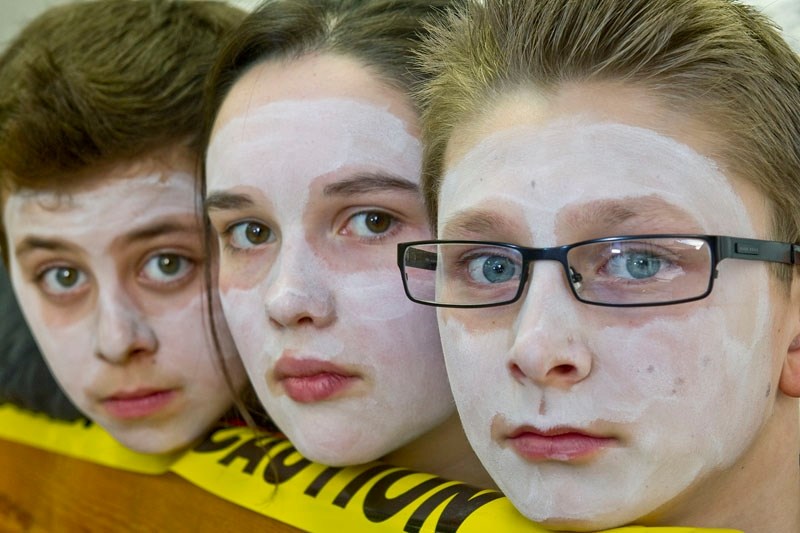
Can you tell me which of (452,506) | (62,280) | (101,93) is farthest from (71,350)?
(452,506)

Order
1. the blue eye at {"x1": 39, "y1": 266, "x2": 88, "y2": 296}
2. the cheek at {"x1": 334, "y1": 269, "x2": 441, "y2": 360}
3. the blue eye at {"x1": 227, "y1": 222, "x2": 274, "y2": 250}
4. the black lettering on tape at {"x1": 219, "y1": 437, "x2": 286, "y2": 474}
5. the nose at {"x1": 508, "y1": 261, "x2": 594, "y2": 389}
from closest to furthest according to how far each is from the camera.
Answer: the nose at {"x1": 508, "y1": 261, "x2": 594, "y2": 389}
the cheek at {"x1": 334, "y1": 269, "x2": 441, "y2": 360}
the blue eye at {"x1": 227, "y1": 222, "x2": 274, "y2": 250}
the black lettering on tape at {"x1": 219, "y1": 437, "x2": 286, "y2": 474}
the blue eye at {"x1": 39, "y1": 266, "x2": 88, "y2": 296}

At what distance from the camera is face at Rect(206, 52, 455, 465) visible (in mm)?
1129

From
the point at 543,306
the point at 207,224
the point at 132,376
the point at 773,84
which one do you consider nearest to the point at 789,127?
the point at 773,84

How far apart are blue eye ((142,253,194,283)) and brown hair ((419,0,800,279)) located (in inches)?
25.0

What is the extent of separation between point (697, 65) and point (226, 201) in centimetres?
61

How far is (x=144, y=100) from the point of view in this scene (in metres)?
1.39

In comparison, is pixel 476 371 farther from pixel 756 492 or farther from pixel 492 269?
pixel 756 492

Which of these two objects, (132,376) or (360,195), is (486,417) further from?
(132,376)

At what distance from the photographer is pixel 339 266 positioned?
114 centimetres

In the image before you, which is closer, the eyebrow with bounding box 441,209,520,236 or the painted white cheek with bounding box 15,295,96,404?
the eyebrow with bounding box 441,209,520,236

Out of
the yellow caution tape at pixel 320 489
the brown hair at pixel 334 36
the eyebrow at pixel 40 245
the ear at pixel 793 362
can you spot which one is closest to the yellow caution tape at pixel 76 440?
the yellow caution tape at pixel 320 489

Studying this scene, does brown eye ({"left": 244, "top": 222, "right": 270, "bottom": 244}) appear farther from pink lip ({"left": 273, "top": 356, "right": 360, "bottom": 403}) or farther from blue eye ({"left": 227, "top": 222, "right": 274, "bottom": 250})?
pink lip ({"left": 273, "top": 356, "right": 360, "bottom": 403})

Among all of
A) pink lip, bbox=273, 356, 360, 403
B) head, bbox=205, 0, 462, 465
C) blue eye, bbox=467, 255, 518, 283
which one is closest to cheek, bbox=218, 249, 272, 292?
head, bbox=205, 0, 462, 465

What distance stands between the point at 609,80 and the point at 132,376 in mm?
857
